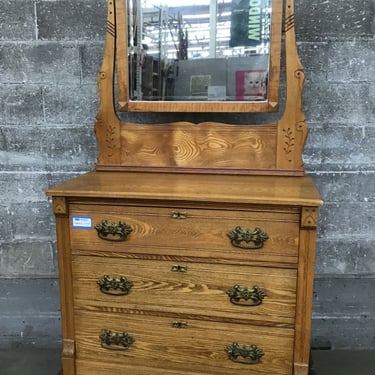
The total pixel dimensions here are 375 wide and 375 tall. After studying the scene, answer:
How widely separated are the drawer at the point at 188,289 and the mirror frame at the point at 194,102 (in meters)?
0.60

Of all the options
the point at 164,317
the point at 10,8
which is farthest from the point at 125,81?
the point at 164,317

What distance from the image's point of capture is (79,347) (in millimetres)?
1410

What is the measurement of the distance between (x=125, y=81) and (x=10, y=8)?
2.06ft

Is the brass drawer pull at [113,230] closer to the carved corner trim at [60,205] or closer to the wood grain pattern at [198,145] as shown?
the carved corner trim at [60,205]

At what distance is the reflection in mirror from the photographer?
156cm

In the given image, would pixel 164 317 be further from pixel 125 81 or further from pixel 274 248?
pixel 125 81

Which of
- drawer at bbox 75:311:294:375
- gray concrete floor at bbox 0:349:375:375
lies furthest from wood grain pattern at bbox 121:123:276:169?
gray concrete floor at bbox 0:349:375:375

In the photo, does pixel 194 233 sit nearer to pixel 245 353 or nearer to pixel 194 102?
pixel 245 353

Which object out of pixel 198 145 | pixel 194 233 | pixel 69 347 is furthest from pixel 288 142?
pixel 69 347

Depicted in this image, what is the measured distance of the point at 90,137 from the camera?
1846mm

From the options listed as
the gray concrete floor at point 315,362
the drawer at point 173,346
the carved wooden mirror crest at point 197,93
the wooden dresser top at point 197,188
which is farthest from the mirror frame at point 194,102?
the gray concrete floor at point 315,362

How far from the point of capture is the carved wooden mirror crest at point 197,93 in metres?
1.54

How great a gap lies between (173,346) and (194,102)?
0.86 m

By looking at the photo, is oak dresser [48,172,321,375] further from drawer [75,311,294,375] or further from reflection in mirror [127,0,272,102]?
reflection in mirror [127,0,272,102]
